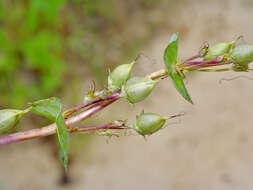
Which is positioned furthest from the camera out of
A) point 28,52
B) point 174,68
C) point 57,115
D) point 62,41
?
point 62,41

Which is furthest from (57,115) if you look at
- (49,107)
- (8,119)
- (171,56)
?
(171,56)

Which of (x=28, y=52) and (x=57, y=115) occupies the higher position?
(x=28, y=52)

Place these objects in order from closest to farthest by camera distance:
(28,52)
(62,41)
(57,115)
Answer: (57,115) → (28,52) → (62,41)

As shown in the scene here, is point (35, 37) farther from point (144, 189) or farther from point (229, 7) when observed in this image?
point (229, 7)

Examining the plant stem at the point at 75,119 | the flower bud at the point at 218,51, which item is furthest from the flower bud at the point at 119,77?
the flower bud at the point at 218,51

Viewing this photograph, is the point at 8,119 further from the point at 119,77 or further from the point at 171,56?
the point at 171,56

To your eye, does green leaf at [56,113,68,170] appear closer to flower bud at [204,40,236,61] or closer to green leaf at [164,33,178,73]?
green leaf at [164,33,178,73]
